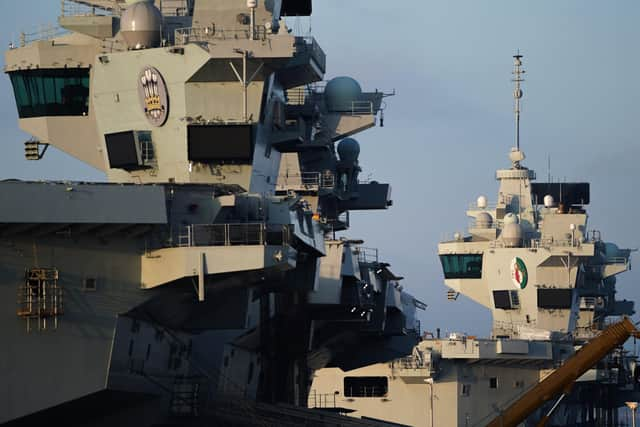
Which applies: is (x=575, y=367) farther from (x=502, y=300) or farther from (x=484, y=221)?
(x=484, y=221)

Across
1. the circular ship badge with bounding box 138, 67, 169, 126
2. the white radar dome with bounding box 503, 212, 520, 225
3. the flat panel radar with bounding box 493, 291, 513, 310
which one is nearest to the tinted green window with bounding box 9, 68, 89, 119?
the circular ship badge with bounding box 138, 67, 169, 126

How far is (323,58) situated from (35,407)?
798 inches

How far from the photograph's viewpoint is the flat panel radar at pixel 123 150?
1807 inches

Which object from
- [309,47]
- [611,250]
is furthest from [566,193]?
[309,47]

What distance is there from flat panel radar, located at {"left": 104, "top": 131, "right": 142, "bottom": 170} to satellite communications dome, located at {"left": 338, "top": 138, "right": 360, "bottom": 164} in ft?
56.3

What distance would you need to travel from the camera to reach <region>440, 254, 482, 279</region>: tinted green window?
3684 inches

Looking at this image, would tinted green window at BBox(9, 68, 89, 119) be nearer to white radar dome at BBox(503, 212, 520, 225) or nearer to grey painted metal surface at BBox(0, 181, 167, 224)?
grey painted metal surface at BBox(0, 181, 167, 224)

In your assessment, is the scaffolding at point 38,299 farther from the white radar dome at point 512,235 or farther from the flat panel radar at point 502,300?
the flat panel radar at point 502,300

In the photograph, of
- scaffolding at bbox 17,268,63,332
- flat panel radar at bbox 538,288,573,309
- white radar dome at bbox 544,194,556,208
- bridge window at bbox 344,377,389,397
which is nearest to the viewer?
scaffolding at bbox 17,268,63,332

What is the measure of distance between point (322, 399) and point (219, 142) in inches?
1265

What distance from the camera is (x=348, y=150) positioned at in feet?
205

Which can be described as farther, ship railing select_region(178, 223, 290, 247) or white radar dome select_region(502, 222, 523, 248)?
white radar dome select_region(502, 222, 523, 248)

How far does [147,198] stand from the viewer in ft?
106

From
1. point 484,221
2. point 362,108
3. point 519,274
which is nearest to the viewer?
point 362,108
